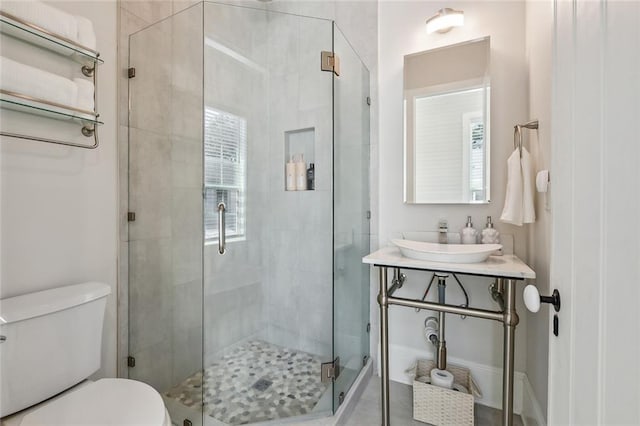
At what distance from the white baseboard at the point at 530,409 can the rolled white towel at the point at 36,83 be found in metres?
2.60

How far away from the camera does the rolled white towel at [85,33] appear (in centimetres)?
140

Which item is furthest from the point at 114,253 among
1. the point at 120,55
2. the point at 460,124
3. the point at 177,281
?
the point at 460,124

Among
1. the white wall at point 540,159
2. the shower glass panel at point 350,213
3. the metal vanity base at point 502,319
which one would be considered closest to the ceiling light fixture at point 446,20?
the white wall at point 540,159

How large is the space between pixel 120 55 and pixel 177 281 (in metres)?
1.36

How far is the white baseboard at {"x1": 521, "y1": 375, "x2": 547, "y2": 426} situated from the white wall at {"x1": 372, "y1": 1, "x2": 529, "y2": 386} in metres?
0.13

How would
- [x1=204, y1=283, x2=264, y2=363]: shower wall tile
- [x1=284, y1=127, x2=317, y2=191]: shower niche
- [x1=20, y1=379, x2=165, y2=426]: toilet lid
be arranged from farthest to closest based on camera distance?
A: 1. [x1=284, y1=127, x2=317, y2=191]: shower niche
2. [x1=204, y1=283, x2=264, y2=363]: shower wall tile
3. [x1=20, y1=379, x2=165, y2=426]: toilet lid

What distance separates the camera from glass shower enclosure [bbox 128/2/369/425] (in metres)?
1.70

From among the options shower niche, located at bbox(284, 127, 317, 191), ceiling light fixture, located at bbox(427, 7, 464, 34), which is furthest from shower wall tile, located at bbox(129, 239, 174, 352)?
ceiling light fixture, located at bbox(427, 7, 464, 34)

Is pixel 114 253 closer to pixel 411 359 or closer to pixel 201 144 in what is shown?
pixel 201 144

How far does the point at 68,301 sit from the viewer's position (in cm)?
126

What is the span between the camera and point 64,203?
1443mm

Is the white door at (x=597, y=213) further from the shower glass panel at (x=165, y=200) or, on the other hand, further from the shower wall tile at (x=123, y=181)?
the shower wall tile at (x=123, y=181)

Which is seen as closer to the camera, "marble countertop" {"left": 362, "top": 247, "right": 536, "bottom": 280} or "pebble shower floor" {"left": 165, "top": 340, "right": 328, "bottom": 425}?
"marble countertop" {"left": 362, "top": 247, "right": 536, "bottom": 280}

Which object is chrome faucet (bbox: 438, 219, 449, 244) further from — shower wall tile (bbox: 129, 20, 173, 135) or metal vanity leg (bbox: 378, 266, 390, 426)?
shower wall tile (bbox: 129, 20, 173, 135)
